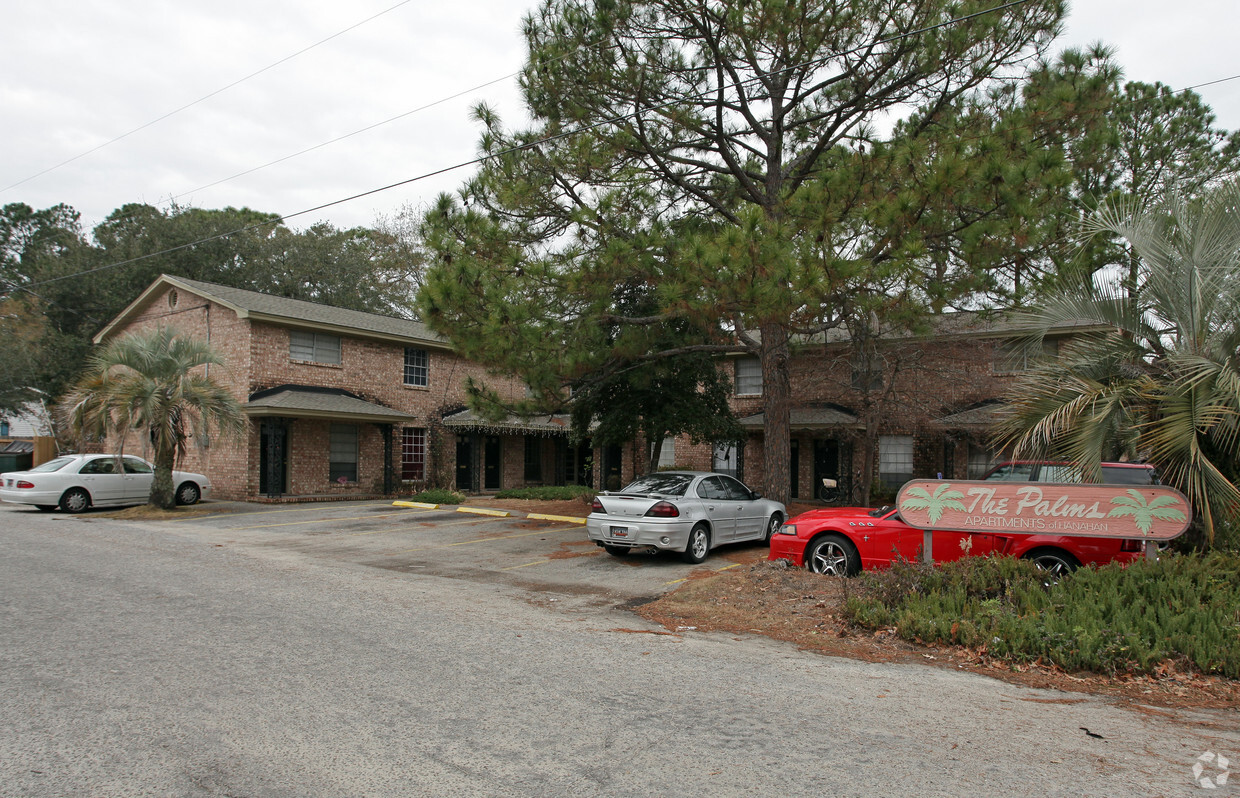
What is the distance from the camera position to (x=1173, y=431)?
7.66m

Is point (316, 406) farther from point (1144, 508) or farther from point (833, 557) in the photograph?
point (1144, 508)

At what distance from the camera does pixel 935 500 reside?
8.73m

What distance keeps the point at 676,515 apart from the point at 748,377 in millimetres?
15009

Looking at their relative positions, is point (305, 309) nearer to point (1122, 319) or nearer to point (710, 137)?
point (710, 137)

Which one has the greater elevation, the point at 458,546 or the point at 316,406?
the point at 316,406

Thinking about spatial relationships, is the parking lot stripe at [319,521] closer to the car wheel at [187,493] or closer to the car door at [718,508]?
the car wheel at [187,493]

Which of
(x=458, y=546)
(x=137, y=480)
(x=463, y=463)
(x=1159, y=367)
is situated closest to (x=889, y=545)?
(x=1159, y=367)

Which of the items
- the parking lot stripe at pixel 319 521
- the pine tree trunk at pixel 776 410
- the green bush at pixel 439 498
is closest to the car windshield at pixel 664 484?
the pine tree trunk at pixel 776 410

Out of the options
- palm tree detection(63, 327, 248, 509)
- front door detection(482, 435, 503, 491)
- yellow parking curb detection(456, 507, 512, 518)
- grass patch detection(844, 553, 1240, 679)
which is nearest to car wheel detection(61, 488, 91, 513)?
palm tree detection(63, 327, 248, 509)

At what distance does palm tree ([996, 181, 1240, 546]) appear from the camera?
301 inches

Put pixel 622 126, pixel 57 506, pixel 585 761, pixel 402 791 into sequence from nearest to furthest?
pixel 402 791 < pixel 585 761 < pixel 622 126 < pixel 57 506

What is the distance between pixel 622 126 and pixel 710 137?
176 cm

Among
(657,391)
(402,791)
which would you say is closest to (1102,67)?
(657,391)

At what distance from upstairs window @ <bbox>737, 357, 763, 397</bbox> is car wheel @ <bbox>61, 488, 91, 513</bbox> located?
18436mm
